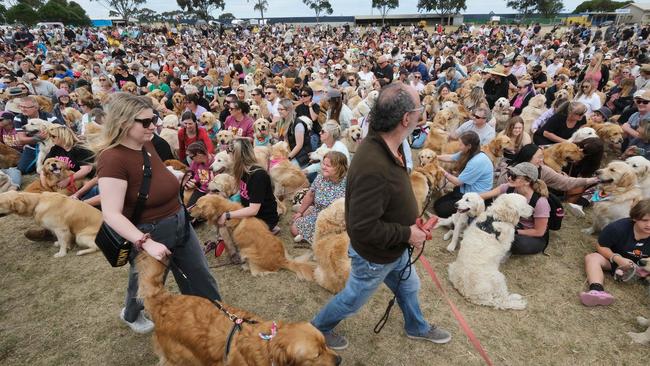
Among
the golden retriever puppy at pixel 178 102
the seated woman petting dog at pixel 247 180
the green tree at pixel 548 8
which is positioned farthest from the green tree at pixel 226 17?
the seated woman petting dog at pixel 247 180

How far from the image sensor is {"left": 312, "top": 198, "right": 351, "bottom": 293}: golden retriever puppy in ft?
11.8

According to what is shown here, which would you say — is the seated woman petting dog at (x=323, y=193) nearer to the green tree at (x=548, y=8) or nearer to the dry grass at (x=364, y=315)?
the dry grass at (x=364, y=315)

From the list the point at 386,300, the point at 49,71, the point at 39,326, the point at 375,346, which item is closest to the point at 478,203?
the point at 386,300

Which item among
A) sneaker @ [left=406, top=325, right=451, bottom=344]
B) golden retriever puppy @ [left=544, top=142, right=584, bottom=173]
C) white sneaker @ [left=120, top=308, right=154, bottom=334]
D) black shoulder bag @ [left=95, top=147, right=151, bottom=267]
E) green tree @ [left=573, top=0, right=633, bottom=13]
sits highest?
green tree @ [left=573, top=0, right=633, bottom=13]

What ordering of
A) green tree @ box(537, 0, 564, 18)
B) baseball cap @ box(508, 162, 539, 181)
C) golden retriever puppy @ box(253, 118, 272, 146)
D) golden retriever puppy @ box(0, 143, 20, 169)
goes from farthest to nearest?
1. green tree @ box(537, 0, 564, 18)
2. golden retriever puppy @ box(0, 143, 20, 169)
3. golden retriever puppy @ box(253, 118, 272, 146)
4. baseball cap @ box(508, 162, 539, 181)

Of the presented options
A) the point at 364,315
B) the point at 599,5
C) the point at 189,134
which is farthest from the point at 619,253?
the point at 599,5

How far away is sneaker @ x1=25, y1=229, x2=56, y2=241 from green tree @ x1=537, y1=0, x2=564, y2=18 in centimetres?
8313

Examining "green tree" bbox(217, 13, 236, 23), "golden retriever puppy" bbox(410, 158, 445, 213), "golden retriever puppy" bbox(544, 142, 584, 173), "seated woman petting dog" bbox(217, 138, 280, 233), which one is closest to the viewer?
"seated woman petting dog" bbox(217, 138, 280, 233)

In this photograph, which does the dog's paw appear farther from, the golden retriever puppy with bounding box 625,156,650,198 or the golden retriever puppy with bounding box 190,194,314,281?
the golden retriever puppy with bounding box 190,194,314,281

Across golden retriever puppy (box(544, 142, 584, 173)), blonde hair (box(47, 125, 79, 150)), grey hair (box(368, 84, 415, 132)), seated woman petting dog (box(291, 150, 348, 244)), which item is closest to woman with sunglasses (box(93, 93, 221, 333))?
grey hair (box(368, 84, 415, 132))

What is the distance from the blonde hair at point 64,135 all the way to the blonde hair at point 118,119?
155 inches

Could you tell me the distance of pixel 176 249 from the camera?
2723mm

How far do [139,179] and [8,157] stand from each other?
724cm

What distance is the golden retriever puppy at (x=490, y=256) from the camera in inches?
143
